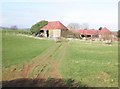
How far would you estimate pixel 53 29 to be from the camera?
83.8 m

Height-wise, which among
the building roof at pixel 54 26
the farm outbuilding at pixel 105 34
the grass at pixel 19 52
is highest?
the building roof at pixel 54 26

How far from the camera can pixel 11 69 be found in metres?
18.7

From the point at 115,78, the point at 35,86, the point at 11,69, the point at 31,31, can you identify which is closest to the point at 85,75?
the point at 115,78

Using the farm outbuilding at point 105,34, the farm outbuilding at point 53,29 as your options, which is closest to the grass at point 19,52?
the farm outbuilding at point 53,29

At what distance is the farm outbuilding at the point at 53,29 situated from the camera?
83.1m

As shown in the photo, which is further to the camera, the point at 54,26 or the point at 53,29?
the point at 54,26

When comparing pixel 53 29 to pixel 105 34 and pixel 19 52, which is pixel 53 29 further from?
pixel 19 52

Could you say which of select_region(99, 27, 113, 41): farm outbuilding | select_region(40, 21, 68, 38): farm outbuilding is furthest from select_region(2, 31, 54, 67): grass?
select_region(99, 27, 113, 41): farm outbuilding

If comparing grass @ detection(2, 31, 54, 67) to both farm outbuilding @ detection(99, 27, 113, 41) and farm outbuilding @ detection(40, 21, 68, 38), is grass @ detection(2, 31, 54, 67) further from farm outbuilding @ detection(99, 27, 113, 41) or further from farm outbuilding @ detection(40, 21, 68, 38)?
farm outbuilding @ detection(99, 27, 113, 41)

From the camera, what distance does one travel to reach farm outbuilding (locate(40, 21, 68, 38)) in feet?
273

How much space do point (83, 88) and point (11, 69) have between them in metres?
7.19

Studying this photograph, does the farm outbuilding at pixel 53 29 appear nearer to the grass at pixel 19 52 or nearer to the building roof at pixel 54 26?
the building roof at pixel 54 26

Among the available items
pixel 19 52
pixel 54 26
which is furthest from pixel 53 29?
pixel 19 52

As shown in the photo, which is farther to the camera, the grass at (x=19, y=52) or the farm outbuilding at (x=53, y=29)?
the farm outbuilding at (x=53, y=29)
